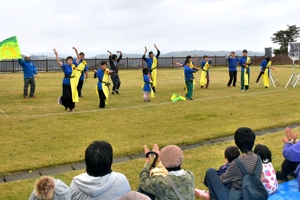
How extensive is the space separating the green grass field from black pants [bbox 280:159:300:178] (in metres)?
1.02

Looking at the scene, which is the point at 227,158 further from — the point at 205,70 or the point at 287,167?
the point at 205,70

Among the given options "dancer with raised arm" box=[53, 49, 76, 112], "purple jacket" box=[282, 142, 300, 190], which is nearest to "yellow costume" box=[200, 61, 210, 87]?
"dancer with raised arm" box=[53, 49, 76, 112]

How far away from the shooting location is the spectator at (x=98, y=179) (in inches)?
123

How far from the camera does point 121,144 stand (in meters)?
7.16

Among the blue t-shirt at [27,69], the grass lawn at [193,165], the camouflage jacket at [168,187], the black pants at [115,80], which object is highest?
the blue t-shirt at [27,69]

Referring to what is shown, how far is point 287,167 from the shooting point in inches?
205

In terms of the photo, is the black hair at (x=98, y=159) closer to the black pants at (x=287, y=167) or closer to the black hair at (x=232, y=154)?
the black hair at (x=232, y=154)

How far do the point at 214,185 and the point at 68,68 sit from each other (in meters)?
7.56

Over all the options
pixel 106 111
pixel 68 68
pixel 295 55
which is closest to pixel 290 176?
pixel 106 111

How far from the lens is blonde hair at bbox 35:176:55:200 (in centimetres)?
280

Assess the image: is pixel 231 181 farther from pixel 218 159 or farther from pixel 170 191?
pixel 218 159

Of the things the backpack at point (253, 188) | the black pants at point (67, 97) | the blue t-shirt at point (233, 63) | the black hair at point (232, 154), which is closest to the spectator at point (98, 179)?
the backpack at point (253, 188)

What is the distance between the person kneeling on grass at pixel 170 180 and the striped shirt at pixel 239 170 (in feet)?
2.67

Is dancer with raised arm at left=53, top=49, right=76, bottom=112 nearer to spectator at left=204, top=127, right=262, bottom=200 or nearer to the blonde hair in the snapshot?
spectator at left=204, top=127, right=262, bottom=200
